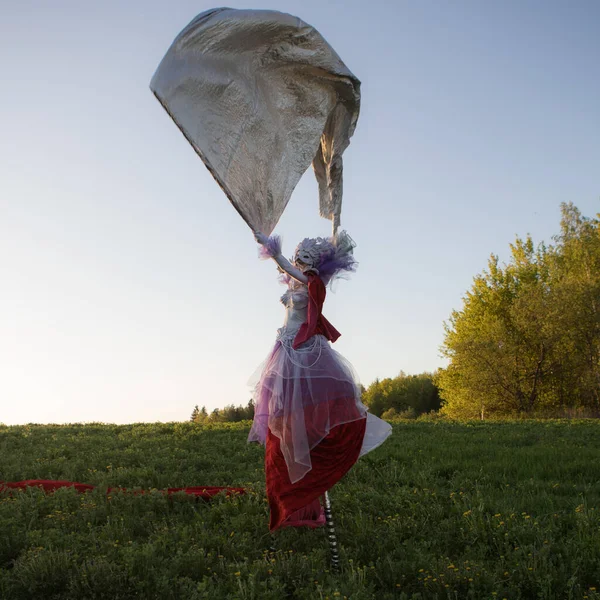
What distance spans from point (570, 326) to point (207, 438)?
2315cm

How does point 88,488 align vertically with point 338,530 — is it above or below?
above

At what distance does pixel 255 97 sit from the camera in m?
5.59

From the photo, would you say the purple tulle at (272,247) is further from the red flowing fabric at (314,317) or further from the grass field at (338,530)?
the grass field at (338,530)

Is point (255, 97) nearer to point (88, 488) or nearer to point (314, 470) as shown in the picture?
point (314, 470)

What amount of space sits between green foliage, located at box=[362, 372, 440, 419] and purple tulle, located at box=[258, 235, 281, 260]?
146 feet

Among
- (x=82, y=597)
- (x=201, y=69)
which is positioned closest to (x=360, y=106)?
(x=201, y=69)

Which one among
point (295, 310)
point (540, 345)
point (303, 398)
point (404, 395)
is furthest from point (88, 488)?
point (404, 395)

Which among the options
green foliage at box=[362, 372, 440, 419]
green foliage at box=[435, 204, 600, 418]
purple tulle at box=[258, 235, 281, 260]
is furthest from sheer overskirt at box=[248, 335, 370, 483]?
green foliage at box=[362, 372, 440, 419]

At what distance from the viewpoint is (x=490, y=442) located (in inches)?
426

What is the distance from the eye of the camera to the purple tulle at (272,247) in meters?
5.22

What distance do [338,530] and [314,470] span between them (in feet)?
3.64

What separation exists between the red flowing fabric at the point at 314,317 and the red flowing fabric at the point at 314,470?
870mm

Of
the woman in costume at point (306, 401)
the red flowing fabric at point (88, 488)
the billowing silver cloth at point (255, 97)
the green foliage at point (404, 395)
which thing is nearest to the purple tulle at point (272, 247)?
the woman in costume at point (306, 401)

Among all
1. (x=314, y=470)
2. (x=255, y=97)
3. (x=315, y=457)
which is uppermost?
(x=255, y=97)
